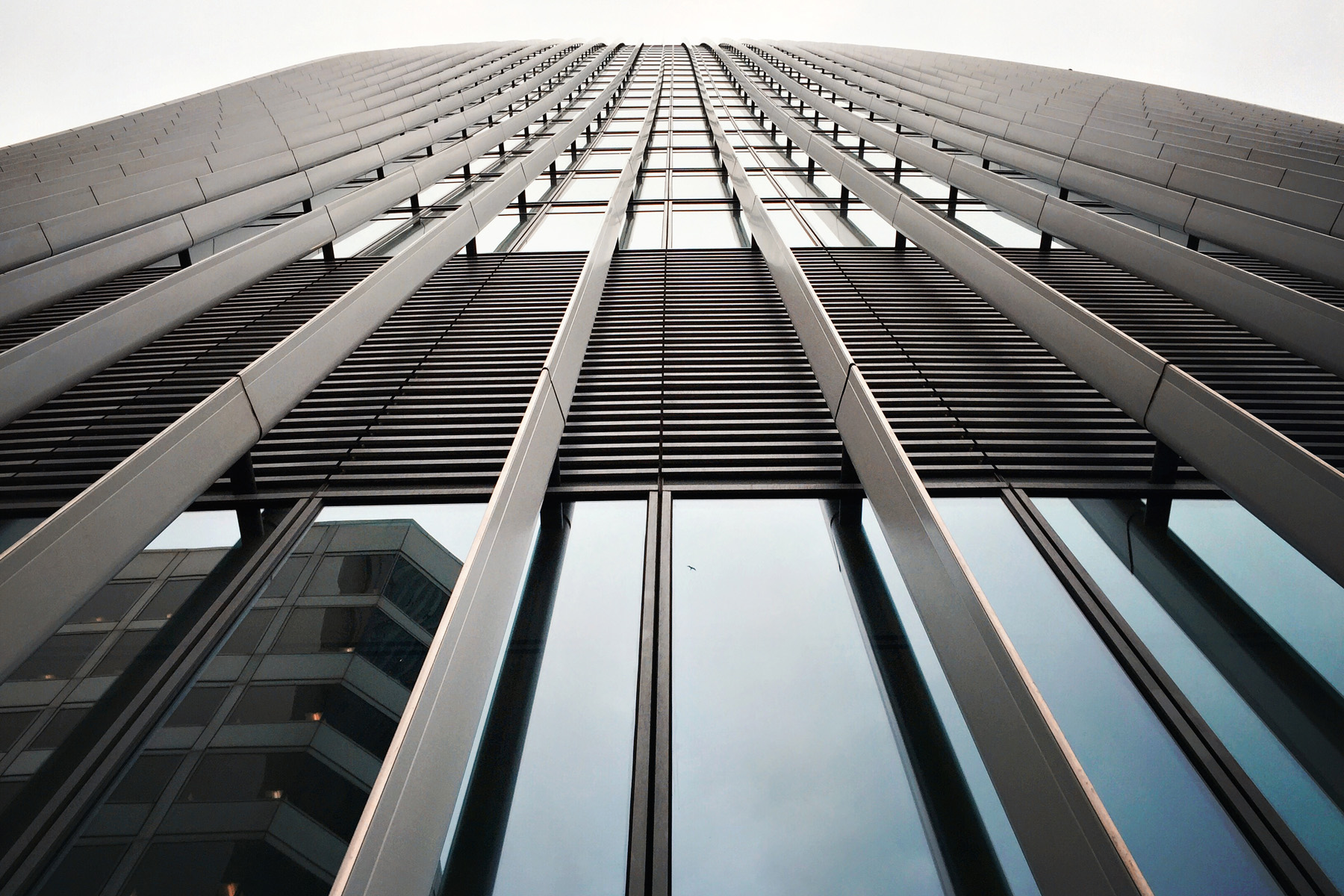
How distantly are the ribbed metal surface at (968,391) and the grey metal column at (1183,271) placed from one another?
43.1 inches

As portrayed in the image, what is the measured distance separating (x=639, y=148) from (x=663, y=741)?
12.7 m

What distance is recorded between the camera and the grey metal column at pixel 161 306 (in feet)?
13.9

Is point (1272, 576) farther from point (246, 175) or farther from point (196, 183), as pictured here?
point (246, 175)

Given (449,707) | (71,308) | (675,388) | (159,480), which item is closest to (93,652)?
(159,480)

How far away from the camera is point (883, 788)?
2.84m

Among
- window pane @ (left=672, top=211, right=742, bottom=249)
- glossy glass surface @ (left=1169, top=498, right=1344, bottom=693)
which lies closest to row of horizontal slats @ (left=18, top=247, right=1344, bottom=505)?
glossy glass surface @ (left=1169, top=498, right=1344, bottom=693)

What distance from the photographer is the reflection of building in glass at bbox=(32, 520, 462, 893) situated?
2.51 m

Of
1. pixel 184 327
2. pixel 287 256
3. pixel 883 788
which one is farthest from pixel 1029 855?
pixel 184 327

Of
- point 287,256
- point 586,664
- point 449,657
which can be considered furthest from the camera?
point 287,256

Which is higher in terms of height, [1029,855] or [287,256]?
[287,256]

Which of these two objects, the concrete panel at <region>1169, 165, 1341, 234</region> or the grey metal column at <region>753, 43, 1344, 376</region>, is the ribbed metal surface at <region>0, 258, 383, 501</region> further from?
the concrete panel at <region>1169, 165, 1341, 234</region>

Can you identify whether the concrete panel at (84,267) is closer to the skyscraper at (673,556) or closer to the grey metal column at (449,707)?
the skyscraper at (673,556)

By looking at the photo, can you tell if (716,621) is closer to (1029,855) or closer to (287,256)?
(1029,855)

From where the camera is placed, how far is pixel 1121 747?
114 inches
